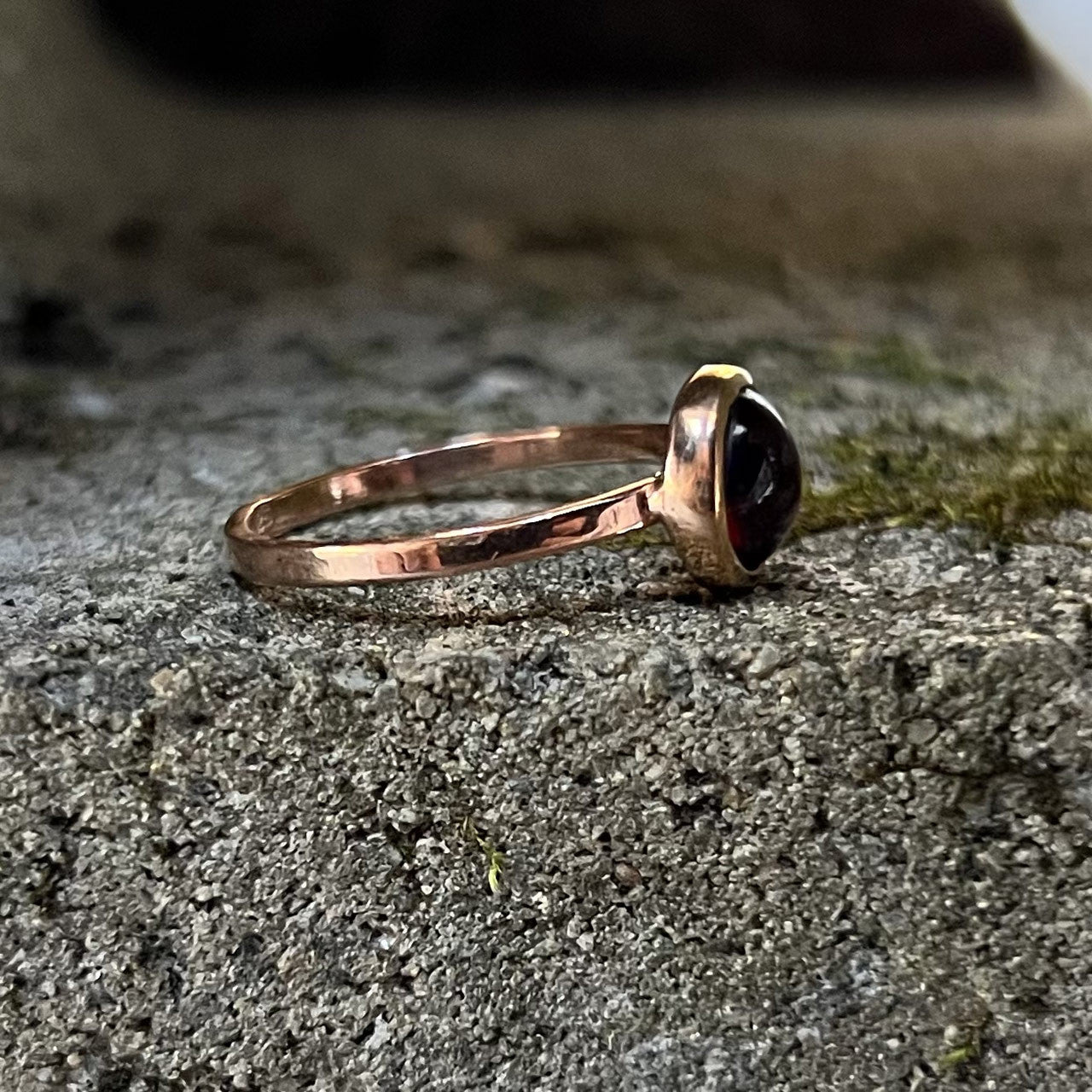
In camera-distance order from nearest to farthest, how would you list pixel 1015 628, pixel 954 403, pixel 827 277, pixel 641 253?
pixel 1015 628, pixel 954 403, pixel 827 277, pixel 641 253

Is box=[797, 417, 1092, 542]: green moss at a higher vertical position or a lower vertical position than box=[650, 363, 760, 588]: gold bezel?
lower

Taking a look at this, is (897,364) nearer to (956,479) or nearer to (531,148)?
(956,479)

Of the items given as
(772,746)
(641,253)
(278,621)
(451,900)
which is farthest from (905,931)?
(641,253)

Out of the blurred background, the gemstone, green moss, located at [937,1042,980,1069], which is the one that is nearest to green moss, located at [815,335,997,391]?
the blurred background

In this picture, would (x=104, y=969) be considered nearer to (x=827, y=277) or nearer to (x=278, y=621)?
(x=278, y=621)

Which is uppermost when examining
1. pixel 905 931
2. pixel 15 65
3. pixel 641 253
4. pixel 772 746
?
pixel 15 65

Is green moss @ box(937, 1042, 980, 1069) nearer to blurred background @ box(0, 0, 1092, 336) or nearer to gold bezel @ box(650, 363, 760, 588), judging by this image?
gold bezel @ box(650, 363, 760, 588)

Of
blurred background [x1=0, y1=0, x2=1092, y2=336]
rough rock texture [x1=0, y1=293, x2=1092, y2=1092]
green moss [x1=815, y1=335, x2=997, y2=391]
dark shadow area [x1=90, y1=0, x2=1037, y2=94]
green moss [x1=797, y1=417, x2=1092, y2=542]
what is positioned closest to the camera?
rough rock texture [x1=0, y1=293, x2=1092, y2=1092]

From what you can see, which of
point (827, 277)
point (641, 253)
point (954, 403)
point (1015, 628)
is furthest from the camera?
point (641, 253)
